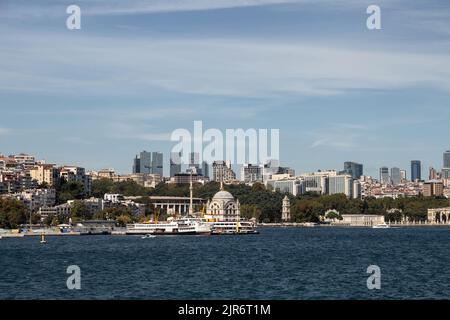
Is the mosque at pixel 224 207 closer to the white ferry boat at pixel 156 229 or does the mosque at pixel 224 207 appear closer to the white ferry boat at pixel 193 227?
the white ferry boat at pixel 193 227

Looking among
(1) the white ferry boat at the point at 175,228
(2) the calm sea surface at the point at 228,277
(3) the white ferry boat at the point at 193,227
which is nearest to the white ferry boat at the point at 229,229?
(3) the white ferry boat at the point at 193,227

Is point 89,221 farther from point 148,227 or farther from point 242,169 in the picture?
point 242,169

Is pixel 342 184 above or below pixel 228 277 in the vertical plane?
above

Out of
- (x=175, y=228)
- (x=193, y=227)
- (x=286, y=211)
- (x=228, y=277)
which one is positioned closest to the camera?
(x=228, y=277)

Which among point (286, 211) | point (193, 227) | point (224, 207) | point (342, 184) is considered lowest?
point (193, 227)

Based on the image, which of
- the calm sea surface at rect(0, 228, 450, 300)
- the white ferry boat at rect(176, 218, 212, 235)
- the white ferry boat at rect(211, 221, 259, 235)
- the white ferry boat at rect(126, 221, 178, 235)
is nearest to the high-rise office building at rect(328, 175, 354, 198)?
the white ferry boat at rect(211, 221, 259, 235)

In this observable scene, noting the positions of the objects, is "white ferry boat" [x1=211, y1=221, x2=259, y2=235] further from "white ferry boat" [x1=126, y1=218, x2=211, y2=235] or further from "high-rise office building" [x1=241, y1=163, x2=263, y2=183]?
"high-rise office building" [x1=241, y1=163, x2=263, y2=183]

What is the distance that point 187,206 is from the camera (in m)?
143

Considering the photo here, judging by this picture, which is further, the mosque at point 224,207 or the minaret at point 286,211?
the minaret at point 286,211

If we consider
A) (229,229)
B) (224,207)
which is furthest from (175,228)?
(224,207)

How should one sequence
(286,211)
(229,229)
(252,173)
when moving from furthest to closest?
(252,173), (286,211), (229,229)

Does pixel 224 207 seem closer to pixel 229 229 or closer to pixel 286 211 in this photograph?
pixel 286 211
